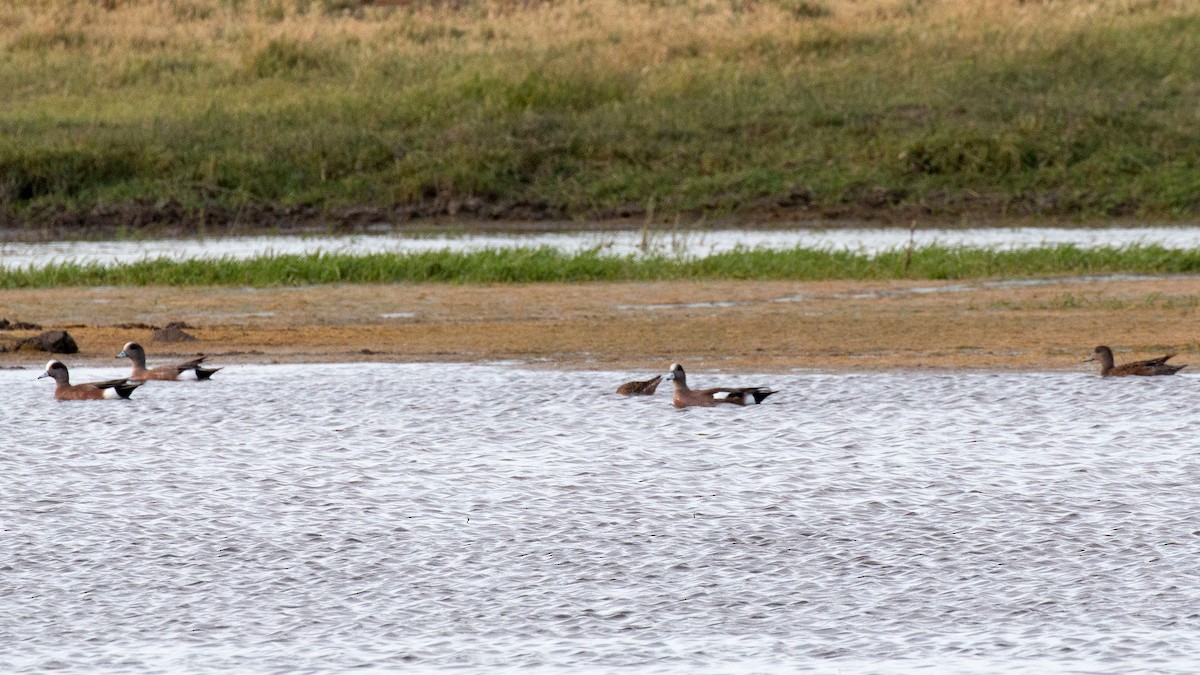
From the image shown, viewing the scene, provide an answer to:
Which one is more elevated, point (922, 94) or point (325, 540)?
point (922, 94)

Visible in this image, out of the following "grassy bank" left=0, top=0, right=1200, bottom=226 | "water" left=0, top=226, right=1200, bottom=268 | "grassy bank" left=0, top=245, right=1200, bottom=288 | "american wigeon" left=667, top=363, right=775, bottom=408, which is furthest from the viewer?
"grassy bank" left=0, top=0, right=1200, bottom=226

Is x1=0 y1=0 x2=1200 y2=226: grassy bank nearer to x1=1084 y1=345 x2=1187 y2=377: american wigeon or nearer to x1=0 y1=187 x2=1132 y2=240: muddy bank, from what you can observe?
x1=0 y1=187 x2=1132 y2=240: muddy bank

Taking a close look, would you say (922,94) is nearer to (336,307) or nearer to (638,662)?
(336,307)

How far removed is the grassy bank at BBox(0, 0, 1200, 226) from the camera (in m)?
23.0

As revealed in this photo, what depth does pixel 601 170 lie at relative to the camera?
23812 millimetres

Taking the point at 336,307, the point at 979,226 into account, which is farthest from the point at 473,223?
the point at 336,307

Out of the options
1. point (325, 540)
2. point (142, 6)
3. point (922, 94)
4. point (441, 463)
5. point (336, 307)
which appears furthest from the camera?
point (142, 6)

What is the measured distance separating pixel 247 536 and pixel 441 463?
1588mm

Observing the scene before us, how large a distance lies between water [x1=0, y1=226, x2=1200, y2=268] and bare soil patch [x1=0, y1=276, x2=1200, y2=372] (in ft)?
9.60

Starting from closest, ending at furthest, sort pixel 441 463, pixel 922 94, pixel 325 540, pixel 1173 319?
pixel 325 540, pixel 441 463, pixel 1173 319, pixel 922 94

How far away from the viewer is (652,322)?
13.8 meters

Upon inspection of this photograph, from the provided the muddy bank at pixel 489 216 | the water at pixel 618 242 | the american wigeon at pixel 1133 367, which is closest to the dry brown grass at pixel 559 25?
the muddy bank at pixel 489 216

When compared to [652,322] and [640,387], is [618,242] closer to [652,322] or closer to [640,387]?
[652,322]

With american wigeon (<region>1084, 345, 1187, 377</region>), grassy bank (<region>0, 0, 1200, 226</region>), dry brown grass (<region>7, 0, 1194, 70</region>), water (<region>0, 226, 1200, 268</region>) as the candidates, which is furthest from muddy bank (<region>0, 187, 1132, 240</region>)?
american wigeon (<region>1084, 345, 1187, 377</region>)
